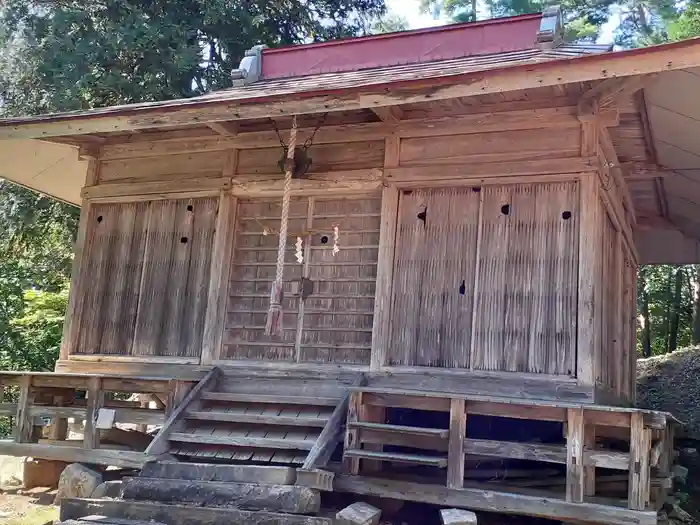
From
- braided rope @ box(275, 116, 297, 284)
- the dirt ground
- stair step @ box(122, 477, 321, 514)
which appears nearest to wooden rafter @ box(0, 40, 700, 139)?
braided rope @ box(275, 116, 297, 284)

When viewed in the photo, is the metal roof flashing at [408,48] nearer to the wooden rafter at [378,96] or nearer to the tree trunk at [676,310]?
the wooden rafter at [378,96]

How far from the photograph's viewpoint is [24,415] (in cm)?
727

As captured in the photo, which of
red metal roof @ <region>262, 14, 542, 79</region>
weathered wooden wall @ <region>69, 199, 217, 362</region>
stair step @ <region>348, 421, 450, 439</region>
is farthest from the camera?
red metal roof @ <region>262, 14, 542, 79</region>

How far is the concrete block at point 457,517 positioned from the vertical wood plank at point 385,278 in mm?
2031

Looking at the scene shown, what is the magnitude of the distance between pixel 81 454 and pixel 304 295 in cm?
266

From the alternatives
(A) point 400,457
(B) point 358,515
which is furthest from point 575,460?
(B) point 358,515

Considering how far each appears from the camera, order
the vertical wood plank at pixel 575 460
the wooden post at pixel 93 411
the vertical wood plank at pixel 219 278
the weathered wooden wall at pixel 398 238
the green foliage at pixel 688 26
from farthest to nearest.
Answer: the green foliage at pixel 688 26 < the vertical wood plank at pixel 219 278 < the wooden post at pixel 93 411 < the weathered wooden wall at pixel 398 238 < the vertical wood plank at pixel 575 460

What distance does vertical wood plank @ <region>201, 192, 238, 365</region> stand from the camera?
7680 mm

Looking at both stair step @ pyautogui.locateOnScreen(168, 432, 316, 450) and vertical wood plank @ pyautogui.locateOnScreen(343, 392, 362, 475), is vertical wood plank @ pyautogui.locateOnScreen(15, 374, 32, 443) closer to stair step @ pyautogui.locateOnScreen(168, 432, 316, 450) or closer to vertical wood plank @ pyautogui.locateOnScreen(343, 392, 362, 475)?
stair step @ pyautogui.locateOnScreen(168, 432, 316, 450)

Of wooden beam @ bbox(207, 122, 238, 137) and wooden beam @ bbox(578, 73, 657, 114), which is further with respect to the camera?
wooden beam @ bbox(207, 122, 238, 137)

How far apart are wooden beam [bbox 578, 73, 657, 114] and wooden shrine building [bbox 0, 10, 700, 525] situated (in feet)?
0.06

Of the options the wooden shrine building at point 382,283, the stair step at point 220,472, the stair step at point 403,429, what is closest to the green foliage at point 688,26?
the wooden shrine building at point 382,283

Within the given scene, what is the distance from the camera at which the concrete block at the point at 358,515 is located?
5.11 m

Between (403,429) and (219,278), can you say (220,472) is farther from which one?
(219,278)
